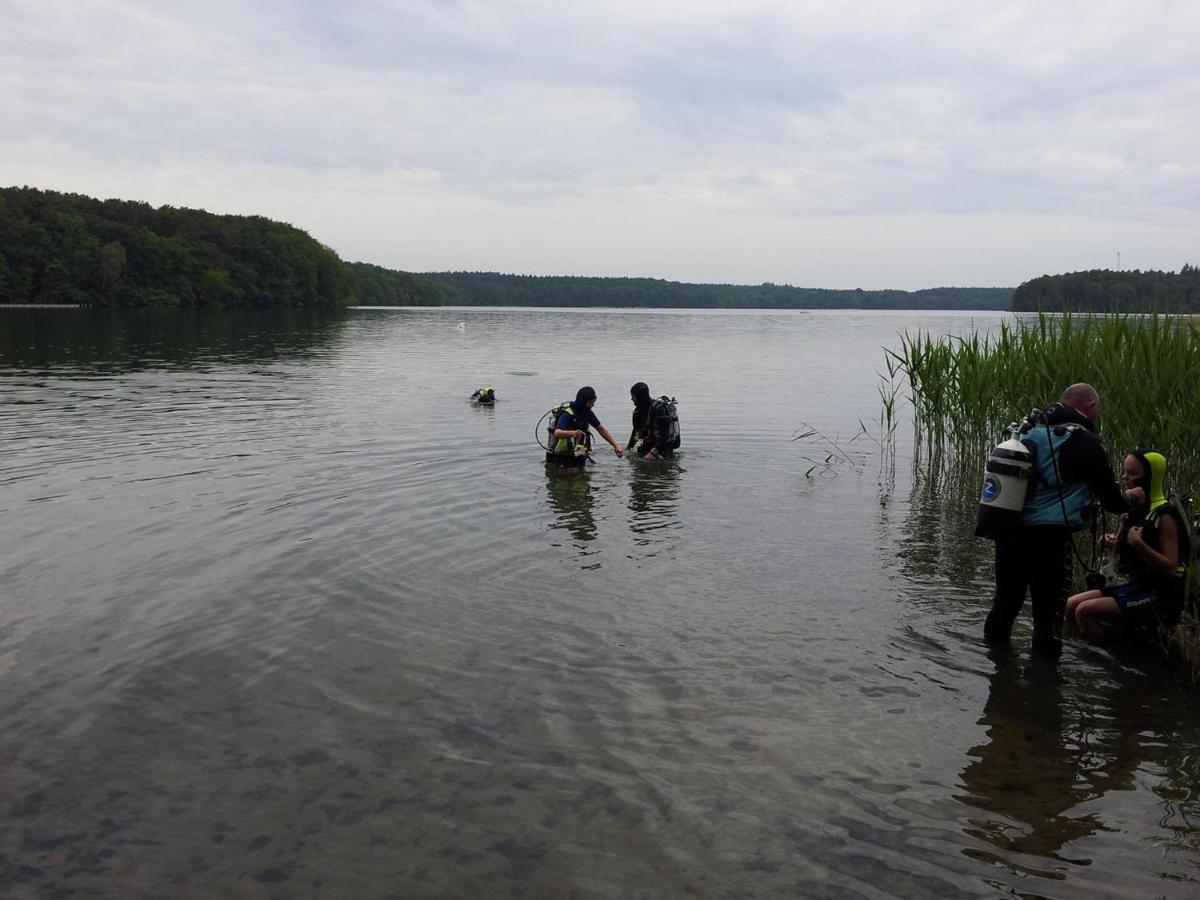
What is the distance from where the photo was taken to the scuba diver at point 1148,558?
22.5 ft

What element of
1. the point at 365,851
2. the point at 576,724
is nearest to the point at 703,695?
the point at 576,724

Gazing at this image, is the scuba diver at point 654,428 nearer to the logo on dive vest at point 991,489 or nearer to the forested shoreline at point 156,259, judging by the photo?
the logo on dive vest at point 991,489

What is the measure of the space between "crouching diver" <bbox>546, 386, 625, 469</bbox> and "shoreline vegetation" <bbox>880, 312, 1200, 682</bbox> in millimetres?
5370

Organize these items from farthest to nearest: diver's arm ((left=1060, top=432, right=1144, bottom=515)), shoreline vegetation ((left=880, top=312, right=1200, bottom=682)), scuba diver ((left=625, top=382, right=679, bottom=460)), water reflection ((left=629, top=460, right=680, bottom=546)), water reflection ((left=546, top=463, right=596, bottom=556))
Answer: scuba diver ((left=625, top=382, right=679, bottom=460)) < water reflection ((left=629, top=460, right=680, bottom=546)) < water reflection ((left=546, top=463, right=596, bottom=556)) < shoreline vegetation ((left=880, top=312, right=1200, bottom=682)) < diver's arm ((left=1060, top=432, right=1144, bottom=515))

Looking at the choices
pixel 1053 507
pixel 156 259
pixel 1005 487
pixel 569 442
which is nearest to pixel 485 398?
pixel 569 442

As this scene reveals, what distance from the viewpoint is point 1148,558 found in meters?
6.93

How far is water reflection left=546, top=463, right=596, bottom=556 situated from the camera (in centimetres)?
1137

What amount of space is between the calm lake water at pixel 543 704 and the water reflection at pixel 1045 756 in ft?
0.08

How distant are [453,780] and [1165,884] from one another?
3.68 metres

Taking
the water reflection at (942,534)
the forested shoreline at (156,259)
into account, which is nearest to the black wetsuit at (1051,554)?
the water reflection at (942,534)

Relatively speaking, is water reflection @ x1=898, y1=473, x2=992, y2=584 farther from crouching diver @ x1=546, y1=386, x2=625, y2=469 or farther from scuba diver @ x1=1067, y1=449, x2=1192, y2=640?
crouching diver @ x1=546, y1=386, x2=625, y2=469

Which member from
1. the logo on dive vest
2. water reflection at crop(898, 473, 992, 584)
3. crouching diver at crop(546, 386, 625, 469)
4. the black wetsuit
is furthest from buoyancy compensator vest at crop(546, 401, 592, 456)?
the logo on dive vest

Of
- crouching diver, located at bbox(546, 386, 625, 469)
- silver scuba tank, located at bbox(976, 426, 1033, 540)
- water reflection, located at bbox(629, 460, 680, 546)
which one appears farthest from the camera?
crouching diver, located at bbox(546, 386, 625, 469)

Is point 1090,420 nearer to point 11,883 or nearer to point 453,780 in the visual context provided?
point 453,780
